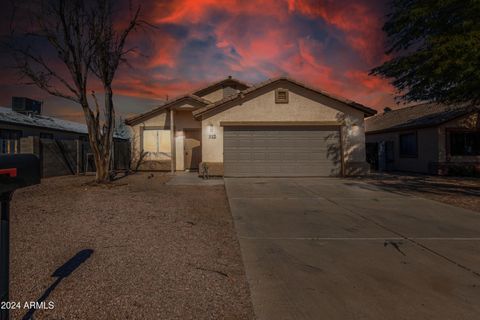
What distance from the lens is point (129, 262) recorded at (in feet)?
12.2

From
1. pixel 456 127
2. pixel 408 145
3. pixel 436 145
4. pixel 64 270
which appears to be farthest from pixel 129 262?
pixel 408 145

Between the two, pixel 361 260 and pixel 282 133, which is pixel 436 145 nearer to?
pixel 282 133

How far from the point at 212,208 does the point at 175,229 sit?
2.03 meters

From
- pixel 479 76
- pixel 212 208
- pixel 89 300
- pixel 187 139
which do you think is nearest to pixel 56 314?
pixel 89 300

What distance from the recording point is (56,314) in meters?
2.54

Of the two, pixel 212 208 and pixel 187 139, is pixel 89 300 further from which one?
pixel 187 139

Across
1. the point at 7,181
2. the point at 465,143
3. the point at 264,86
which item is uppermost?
the point at 264,86

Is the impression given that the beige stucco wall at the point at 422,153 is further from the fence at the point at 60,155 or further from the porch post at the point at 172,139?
the fence at the point at 60,155

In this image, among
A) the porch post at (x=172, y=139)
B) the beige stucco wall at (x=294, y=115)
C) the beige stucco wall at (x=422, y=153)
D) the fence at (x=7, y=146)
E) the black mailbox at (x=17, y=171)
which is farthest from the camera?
the beige stucco wall at (x=422, y=153)

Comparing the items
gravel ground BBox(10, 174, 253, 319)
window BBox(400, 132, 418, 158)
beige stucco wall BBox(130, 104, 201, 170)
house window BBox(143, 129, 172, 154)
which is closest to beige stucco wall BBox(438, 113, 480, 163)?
window BBox(400, 132, 418, 158)

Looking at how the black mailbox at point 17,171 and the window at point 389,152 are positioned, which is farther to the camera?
the window at point 389,152

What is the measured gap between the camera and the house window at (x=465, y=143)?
16.8m

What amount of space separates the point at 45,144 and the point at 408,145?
22.6 meters

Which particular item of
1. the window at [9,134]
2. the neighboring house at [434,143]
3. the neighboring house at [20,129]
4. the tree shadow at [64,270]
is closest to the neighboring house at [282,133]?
the neighboring house at [434,143]
